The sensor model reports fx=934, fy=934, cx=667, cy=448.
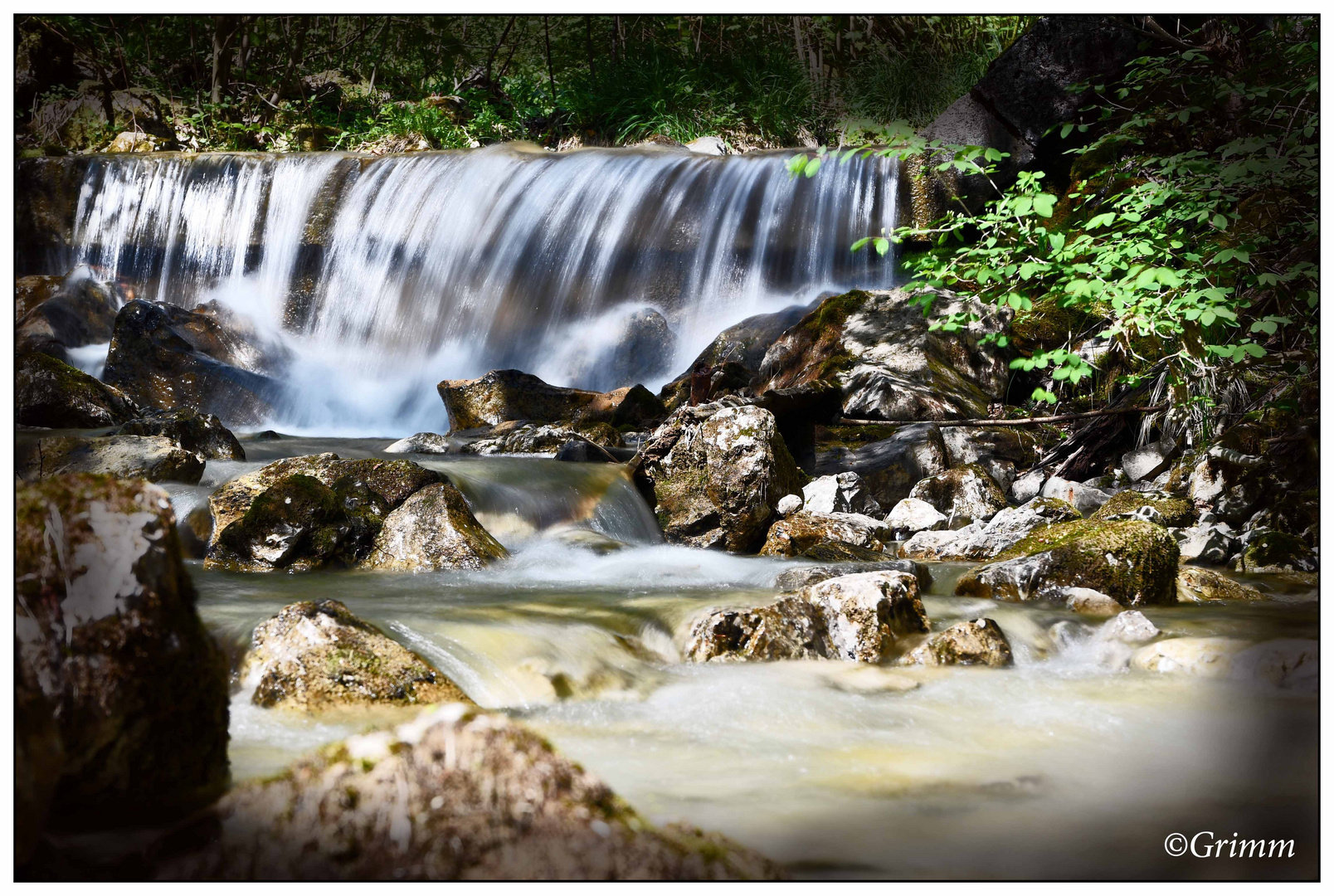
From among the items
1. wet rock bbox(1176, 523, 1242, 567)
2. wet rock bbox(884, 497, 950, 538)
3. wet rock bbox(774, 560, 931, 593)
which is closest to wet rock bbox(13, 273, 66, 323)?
wet rock bbox(884, 497, 950, 538)

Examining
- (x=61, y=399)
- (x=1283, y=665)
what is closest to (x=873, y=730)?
(x=1283, y=665)

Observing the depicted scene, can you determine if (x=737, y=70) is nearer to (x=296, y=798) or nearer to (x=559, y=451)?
(x=559, y=451)

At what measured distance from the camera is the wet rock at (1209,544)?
5055mm

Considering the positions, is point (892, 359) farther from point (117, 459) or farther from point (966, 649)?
point (117, 459)

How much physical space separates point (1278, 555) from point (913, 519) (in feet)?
6.31

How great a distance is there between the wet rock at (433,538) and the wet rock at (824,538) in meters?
1.59

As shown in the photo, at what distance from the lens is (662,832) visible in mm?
1648

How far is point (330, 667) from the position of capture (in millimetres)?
2648

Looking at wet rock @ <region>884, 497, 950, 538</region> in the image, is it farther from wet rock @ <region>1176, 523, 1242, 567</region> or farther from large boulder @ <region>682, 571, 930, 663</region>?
large boulder @ <region>682, 571, 930, 663</region>

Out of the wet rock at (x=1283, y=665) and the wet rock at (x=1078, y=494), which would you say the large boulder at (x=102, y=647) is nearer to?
the wet rock at (x=1283, y=665)

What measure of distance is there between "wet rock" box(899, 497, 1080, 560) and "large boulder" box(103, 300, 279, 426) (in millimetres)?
7499

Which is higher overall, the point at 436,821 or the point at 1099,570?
the point at 436,821

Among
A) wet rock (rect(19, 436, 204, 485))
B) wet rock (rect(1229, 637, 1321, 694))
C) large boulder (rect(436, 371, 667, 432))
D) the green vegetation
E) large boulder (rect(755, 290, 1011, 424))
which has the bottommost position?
wet rock (rect(1229, 637, 1321, 694))

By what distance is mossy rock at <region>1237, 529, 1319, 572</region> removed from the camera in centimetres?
483
